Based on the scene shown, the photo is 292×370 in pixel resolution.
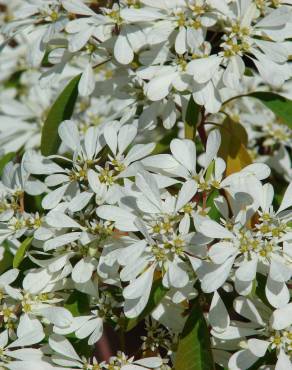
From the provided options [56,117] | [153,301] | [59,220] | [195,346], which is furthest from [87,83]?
[195,346]

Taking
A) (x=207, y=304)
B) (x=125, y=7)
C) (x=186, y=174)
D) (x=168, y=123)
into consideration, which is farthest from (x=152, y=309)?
(x=125, y=7)

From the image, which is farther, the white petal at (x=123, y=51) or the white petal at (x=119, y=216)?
the white petal at (x=123, y=51)

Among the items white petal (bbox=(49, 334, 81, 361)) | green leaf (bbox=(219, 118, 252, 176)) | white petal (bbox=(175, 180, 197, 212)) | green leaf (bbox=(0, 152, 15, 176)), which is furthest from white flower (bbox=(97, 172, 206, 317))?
green leaf (bbox=(0, 152, 15, 176))

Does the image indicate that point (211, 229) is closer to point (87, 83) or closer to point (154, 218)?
point (154, 218)

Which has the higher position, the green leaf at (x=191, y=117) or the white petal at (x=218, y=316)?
the green leaf at (x=191, y=117)

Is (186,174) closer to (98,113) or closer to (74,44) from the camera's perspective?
(74,44)

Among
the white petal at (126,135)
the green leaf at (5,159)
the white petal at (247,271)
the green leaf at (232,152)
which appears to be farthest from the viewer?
the green leaf at (5,159)

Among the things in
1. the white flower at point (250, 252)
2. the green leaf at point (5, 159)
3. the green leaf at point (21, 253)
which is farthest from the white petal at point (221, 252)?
the green leaf at point (5, 159)

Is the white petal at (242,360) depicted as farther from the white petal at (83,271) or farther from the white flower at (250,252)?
the white petal at (83,271)

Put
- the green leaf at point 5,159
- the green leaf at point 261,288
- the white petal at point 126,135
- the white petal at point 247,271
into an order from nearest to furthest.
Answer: the white petal at point 247,271 → the green leaf at point 261,288 → the white petal at point 126,135 → the green leaf at point 5,159
